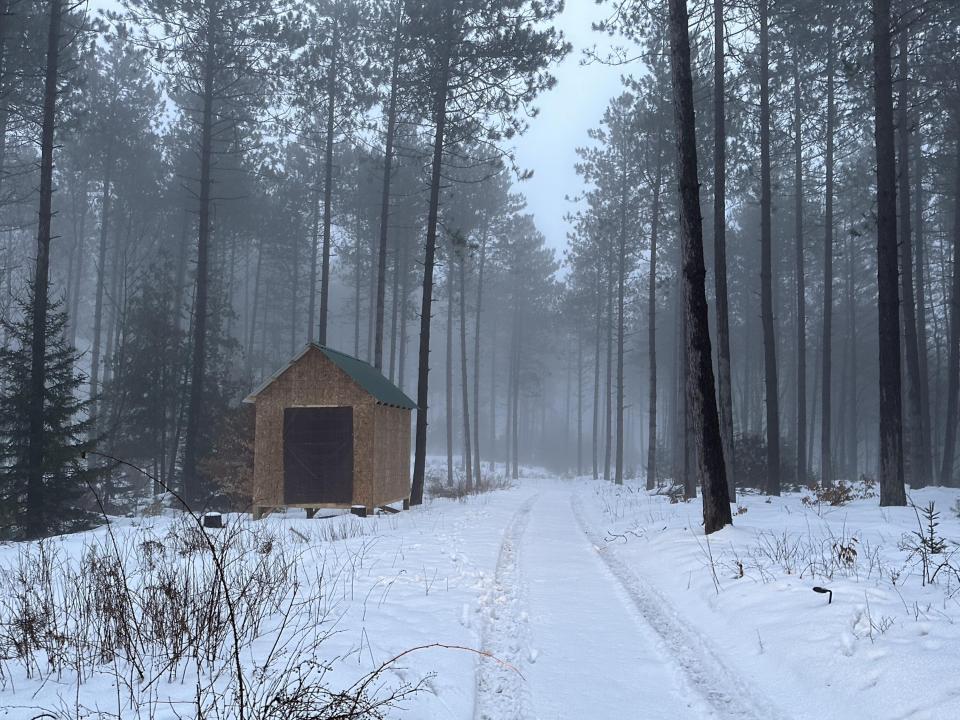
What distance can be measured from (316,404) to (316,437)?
2.84 ft

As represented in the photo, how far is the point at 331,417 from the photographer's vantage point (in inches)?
648

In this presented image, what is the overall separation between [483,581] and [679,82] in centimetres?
896

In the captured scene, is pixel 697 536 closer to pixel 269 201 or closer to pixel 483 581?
pixel 483 581

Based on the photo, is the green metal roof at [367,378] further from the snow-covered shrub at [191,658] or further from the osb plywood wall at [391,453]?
the snow-covered shrub at [191,658]

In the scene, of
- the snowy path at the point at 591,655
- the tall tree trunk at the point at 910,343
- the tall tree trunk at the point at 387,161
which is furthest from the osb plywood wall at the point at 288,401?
the tall tree trunk at the point at 910,343

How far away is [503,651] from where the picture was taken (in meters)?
4.91

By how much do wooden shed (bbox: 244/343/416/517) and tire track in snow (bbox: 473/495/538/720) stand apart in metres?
8.66

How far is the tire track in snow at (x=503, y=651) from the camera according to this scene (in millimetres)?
3908

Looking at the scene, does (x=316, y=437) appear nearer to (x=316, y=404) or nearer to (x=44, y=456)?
(x=316, y=404)

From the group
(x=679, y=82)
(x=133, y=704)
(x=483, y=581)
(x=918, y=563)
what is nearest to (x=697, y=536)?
(x=918, y=563)

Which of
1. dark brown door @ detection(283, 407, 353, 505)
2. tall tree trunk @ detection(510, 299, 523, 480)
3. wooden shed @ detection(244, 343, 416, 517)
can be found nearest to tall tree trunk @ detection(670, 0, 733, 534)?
wooden shed @ detection(244, 343, 416, 517)

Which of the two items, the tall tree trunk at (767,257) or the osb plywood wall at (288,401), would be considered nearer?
the osb plywood wall at (288,401)

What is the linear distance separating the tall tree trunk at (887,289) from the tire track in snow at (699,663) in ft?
26.2

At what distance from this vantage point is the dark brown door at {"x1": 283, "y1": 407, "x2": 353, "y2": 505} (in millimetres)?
16453
